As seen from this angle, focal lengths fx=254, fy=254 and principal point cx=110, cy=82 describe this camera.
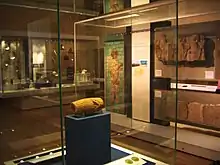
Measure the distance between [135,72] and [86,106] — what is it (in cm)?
209

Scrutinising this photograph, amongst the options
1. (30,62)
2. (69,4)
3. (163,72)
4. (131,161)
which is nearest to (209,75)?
(163,72)

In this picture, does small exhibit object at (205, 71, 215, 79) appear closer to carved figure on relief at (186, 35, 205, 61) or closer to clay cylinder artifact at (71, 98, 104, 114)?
carved figure on relief at (186, 35, 205, 61)

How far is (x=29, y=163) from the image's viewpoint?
2.32m

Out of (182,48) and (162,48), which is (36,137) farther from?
(182,48)

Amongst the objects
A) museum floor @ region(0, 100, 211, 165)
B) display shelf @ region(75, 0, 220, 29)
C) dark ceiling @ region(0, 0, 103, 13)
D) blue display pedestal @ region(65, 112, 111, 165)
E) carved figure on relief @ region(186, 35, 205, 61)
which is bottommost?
museum floor @ region(0, 100, 211, 165)

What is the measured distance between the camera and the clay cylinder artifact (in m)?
2.13

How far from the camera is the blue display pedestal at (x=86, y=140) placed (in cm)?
202

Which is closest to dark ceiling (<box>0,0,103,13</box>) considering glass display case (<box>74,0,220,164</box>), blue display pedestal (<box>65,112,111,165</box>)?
glass display case (<box>74,0,220,164</box>)

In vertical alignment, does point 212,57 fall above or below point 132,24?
below

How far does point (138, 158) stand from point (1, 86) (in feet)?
12.3

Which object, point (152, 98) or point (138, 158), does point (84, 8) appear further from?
point (138, 158)

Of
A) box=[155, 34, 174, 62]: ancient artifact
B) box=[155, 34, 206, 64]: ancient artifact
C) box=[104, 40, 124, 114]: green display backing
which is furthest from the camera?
box=[104, 40, 124, 114]: green display backing

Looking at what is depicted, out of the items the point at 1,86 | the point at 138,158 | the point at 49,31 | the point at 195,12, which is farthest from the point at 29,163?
the point at 49,31

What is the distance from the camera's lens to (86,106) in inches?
85.0
